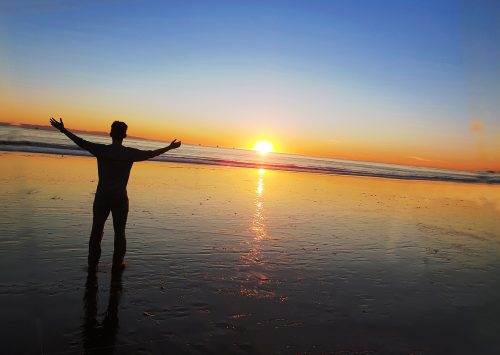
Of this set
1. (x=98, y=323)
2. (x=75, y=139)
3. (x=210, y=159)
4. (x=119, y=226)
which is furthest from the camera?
(x=210, y=159)

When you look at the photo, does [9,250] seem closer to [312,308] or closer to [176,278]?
[176,278]

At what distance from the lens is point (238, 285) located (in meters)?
6.66

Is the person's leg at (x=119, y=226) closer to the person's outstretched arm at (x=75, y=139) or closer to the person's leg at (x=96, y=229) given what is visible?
the person's leg at (x=96, y=229)

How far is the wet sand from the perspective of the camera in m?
4.82

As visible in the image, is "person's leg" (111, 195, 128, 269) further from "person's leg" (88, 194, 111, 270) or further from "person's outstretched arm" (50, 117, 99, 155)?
"person's outstretched arm" (50, 117, 99, 155)

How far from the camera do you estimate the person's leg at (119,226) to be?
22.1 feet

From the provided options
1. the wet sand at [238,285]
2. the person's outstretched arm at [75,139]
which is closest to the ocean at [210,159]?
the wet sand at [238,285]

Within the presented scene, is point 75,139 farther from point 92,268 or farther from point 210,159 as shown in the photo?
point 210,159

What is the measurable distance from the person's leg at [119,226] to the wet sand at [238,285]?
28cm

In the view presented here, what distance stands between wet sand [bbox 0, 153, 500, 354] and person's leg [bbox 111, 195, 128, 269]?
284mm

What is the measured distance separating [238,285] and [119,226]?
2.33 meters

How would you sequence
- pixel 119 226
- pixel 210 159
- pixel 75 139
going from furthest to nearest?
pixel 210 159 → pixel 119 226 → pixel 75 139

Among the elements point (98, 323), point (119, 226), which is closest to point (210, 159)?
point (119, 226)

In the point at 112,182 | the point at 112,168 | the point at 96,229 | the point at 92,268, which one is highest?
the point at 112,168
